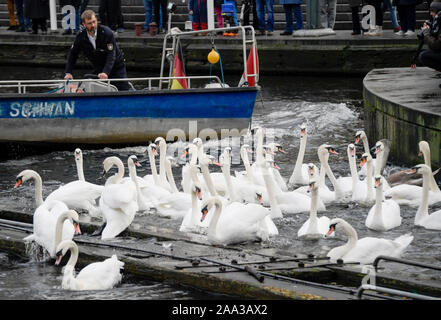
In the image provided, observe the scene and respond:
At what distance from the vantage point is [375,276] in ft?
26.9

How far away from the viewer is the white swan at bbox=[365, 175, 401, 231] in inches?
410

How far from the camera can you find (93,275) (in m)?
8.84

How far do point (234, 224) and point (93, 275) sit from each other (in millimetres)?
1669

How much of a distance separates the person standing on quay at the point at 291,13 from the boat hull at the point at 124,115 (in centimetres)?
651

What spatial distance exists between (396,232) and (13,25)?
1946 centimetres

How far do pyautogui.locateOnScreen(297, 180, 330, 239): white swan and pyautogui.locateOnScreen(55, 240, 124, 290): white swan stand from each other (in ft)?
7.17

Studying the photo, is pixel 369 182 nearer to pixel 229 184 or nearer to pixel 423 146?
pixel 423 146

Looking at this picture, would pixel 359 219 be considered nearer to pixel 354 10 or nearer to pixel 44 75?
pixel 354 10

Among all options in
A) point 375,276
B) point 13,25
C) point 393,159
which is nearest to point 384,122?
point 393,159

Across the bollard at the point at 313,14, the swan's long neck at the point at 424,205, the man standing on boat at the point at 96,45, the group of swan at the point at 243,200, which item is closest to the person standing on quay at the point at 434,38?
the group of swan at the point at 243,200

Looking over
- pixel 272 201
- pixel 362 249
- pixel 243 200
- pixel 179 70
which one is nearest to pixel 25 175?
pixel 243 200

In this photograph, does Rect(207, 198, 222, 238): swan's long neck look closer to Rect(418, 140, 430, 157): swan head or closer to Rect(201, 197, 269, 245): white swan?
Rect(201, 197, 269, 245): white swan

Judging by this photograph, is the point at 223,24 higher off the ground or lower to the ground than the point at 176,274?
higher
